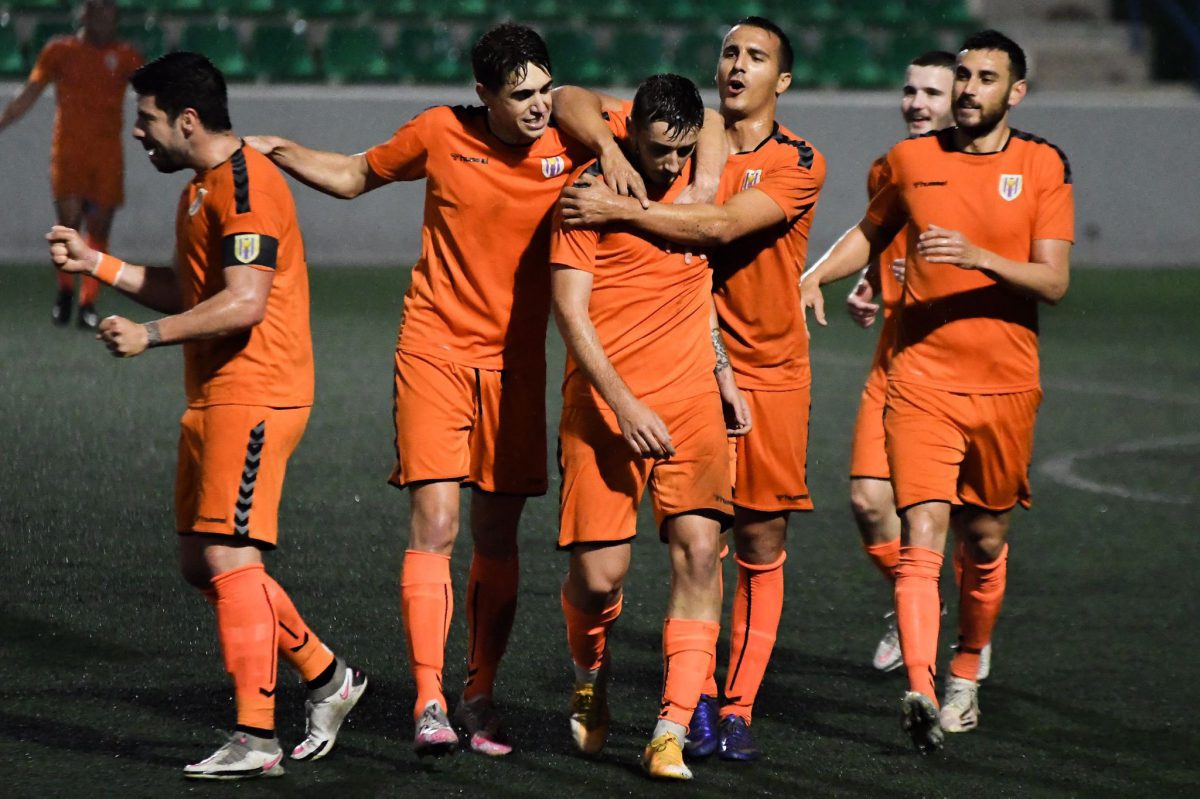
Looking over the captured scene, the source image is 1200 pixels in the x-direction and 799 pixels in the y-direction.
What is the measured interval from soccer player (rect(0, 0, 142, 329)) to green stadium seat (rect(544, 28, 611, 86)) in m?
6.70

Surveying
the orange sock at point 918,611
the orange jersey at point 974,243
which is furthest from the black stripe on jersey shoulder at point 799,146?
the orange sock at point 918,611

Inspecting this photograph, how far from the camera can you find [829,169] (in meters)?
18.8

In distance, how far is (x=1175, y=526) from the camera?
8008 millimetres

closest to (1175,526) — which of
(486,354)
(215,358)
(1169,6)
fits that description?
(486,354)

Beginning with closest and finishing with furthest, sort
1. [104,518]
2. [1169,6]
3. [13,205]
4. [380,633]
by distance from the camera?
[380,633]
[104,518]
[13,205]
[1169,6]

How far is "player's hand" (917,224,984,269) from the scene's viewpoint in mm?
4855

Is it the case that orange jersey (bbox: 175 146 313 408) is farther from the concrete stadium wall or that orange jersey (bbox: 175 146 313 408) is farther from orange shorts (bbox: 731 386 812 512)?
the concrete stadium wall

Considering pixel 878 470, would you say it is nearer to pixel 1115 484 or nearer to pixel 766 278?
pixel 766 278

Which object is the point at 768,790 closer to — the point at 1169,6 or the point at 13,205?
the point at 13,205

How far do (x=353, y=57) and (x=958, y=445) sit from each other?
48.8 ft

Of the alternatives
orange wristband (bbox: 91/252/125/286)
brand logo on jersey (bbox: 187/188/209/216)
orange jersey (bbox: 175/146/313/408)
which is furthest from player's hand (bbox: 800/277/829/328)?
orange wristband (bbox: 91/252/125/286)

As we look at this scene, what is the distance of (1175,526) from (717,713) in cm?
369

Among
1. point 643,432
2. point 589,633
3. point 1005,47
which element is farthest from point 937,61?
point 589,633

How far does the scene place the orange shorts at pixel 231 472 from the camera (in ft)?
14.8
